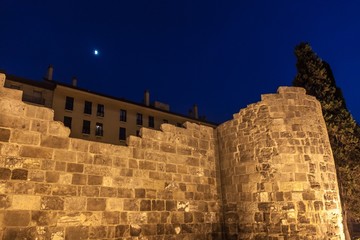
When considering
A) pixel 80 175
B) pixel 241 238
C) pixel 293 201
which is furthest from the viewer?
pixel 241 238

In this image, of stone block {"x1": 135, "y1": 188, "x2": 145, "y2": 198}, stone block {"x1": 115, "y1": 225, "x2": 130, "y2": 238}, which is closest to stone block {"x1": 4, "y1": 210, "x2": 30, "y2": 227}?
stone block {"x1": 115, "y1": 225, "x2": 130, "y2": 238}

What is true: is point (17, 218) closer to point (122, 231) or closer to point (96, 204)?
point (96, 204)

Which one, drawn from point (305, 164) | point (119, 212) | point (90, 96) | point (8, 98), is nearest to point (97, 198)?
point (119, 212)

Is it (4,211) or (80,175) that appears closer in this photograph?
Result: (4,211)

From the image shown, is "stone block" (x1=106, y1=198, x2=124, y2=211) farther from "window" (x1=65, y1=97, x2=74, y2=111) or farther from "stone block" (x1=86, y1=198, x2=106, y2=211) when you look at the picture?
"window" (x1=65, y1=97, x2=74, y2=111)

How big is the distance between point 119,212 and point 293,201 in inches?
179

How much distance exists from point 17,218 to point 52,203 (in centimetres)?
67

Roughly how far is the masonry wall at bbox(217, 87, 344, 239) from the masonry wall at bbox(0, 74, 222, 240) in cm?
96

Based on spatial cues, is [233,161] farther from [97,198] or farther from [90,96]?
[90,96]

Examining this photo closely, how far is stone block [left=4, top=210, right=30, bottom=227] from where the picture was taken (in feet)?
17.7

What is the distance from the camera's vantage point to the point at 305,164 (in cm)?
798

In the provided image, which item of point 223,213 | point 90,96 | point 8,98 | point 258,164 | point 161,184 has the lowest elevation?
point 223,213

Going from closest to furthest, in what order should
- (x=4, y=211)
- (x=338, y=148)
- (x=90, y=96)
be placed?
(x=4, y=211), (x=338, y=148), (x=90, y=96)

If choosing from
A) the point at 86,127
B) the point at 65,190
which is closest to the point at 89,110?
the point at 86,127
